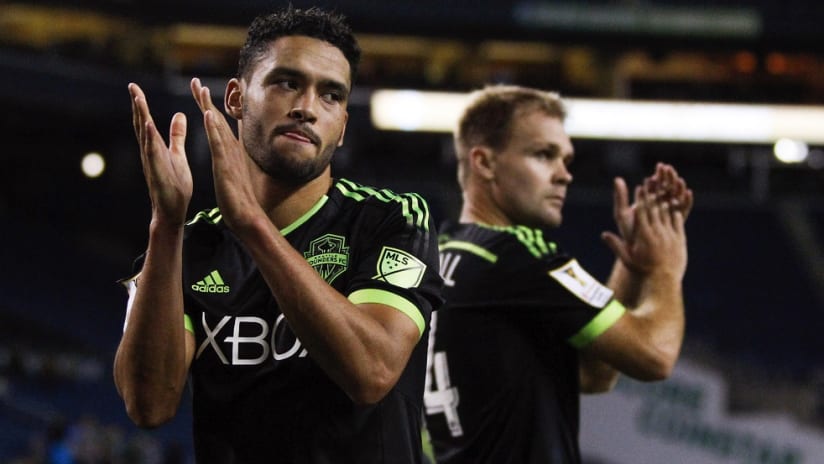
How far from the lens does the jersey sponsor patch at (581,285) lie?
3.36m

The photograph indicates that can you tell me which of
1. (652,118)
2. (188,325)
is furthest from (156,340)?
(652,118)

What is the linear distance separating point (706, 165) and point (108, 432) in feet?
35.9

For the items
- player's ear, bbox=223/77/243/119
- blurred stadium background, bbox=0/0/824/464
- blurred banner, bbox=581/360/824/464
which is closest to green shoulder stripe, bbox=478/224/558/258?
player's ear, bbox=223/77/243/119

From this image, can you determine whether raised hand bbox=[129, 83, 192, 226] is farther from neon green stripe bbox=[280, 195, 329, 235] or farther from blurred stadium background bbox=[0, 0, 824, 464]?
blurred stadium background bbox=[0, 0, 824, 464]

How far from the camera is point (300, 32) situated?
2.43 metres

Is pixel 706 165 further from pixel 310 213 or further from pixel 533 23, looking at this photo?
pixel 310 213

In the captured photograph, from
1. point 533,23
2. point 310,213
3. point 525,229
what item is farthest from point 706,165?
point 310,213

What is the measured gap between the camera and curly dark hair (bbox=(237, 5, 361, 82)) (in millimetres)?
2436

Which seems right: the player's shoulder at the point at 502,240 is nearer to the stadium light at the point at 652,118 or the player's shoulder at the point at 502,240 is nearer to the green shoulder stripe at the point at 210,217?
the green shoulder stripe at the point at 210,217

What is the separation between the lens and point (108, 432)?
12.6 meters

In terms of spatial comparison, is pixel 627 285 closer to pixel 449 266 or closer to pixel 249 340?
pixel 449 266

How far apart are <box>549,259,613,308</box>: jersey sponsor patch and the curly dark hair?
1.20 meters

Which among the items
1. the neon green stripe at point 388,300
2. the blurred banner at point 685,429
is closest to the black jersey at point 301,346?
the neon green stripe at point 388,300

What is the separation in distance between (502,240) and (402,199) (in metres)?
1.08
